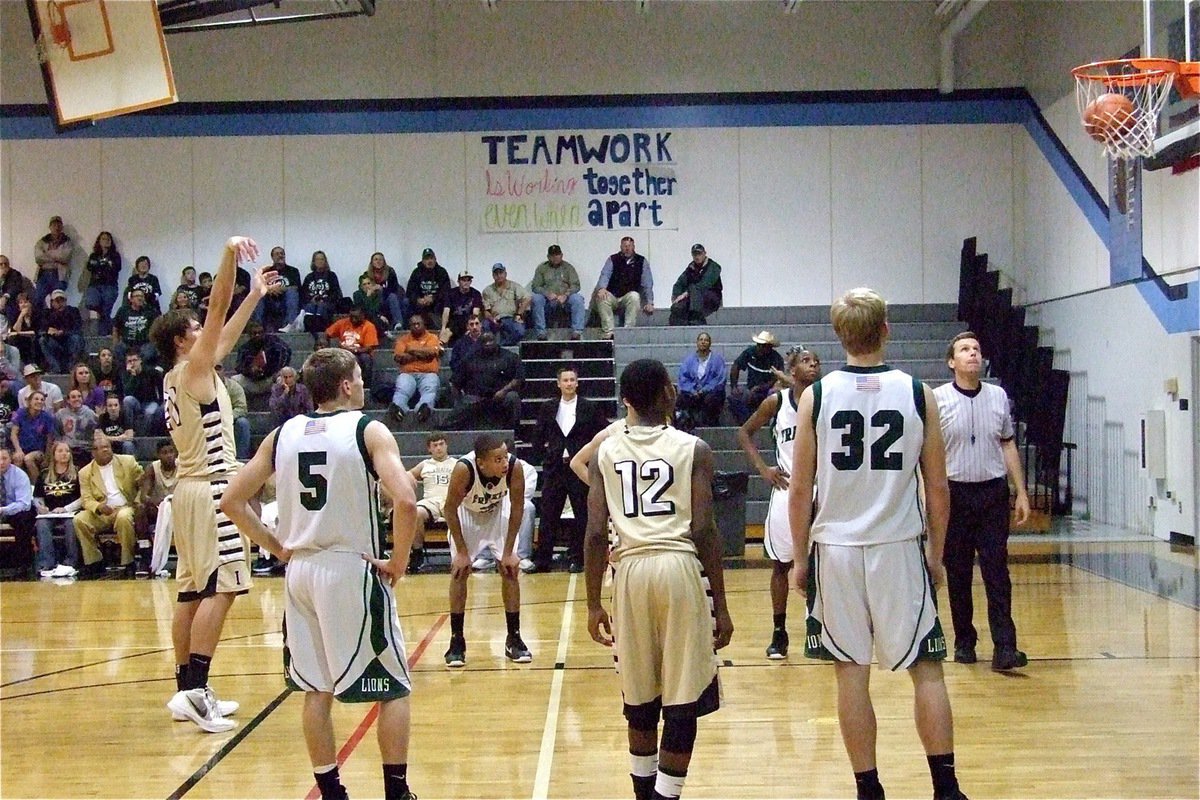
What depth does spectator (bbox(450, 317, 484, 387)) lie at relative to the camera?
1575 centimetres

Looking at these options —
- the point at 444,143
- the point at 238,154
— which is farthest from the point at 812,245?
the point at 238,154

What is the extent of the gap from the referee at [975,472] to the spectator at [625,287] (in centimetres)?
1166

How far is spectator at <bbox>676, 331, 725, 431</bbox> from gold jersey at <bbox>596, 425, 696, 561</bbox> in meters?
11.0

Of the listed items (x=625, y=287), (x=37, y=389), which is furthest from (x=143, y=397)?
(x=625, y=287)

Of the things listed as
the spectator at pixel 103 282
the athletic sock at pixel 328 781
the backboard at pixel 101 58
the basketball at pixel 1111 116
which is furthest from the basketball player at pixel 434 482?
the spectator at pixel 103 282

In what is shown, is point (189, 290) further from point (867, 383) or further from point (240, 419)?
point (867, 383)

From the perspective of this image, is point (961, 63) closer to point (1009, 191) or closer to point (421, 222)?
point (1009, 191)

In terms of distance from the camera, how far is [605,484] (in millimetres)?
4281

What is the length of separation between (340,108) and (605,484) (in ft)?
56.0

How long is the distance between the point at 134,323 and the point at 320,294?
8.88ft

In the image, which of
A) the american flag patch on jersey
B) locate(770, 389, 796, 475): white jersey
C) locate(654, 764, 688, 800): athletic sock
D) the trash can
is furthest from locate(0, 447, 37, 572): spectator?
the american flag patch on jersey

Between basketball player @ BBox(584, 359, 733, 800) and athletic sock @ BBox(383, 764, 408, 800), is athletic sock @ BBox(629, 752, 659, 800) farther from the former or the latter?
athletic sock @ BBox(383, 764, 408, 800)

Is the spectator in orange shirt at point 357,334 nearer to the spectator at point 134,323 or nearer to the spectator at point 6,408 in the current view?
the spectator at point 134,323

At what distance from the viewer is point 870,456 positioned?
418cm
